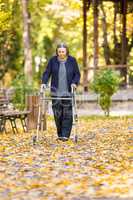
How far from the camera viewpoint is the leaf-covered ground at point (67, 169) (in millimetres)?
8383

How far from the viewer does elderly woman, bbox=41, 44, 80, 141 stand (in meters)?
13.9

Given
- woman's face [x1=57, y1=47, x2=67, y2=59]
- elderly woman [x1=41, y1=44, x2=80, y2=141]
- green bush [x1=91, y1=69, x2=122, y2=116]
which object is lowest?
green bush [x1=91, y1=69, x2=122, y2=116]

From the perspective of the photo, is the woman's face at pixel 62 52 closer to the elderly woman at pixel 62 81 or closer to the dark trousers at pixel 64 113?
the elderly woman at pixel 62 81

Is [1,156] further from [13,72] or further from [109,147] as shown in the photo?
[13,72]

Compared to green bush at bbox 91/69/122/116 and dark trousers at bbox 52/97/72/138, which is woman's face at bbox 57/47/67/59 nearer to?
dark trousers at bbox 52/97/72/138

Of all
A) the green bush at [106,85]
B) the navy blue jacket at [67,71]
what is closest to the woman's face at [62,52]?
the navy blue jacket at [67,71]

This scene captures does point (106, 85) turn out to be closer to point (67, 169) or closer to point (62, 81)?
point (62, 81)

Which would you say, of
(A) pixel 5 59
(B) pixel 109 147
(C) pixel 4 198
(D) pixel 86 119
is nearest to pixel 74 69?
(B) pixel 109 147

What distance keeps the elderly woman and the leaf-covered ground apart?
46 centimetres

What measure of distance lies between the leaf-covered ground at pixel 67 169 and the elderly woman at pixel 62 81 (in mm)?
463

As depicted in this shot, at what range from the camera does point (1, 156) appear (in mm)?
11914

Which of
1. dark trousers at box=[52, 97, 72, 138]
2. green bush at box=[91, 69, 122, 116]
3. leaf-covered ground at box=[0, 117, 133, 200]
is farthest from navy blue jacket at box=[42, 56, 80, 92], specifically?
green bush at box=[91, 69, 122, 116]

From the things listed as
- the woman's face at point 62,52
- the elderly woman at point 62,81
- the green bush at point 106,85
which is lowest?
the green bush at point 106,85

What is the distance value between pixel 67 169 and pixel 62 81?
400cm
